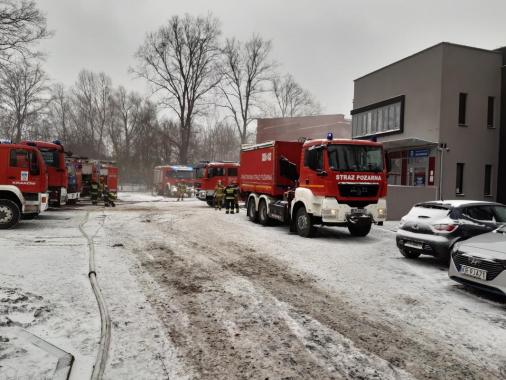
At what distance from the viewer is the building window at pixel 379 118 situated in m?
23.6

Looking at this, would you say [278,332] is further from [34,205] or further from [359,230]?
[34,205]

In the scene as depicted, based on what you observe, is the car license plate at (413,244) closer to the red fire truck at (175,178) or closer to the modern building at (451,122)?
the modern building at (451,122)

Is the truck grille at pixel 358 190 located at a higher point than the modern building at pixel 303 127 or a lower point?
lower

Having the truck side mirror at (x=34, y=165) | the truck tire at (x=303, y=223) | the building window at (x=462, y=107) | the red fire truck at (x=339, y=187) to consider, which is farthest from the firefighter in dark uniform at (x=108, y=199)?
the building window at (x=462, y=107)

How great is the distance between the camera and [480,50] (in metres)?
21.3

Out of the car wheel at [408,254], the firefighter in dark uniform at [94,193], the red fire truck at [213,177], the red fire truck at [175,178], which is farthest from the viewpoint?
the red fire truck at [175,178]

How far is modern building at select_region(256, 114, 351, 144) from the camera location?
45.3m

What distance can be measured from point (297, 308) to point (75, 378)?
2.96 metres

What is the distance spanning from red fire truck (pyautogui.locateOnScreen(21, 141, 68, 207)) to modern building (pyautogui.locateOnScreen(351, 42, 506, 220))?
15568 millimetres

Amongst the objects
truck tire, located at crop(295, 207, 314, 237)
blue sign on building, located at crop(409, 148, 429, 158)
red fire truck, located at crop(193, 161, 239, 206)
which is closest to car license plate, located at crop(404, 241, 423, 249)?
truck tire, located at crop(295, 207, 314, 237)

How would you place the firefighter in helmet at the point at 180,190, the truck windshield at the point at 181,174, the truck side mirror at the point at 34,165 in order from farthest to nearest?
1. the truck windshield at the point at 181,174
2. the firefighter in helmet at the point at 180,190
3. the truck side mirror at the point at 34,165

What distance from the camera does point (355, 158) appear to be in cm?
1177

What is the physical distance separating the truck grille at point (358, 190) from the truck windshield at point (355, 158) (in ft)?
1.50

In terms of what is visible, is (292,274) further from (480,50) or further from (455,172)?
(480,50)
